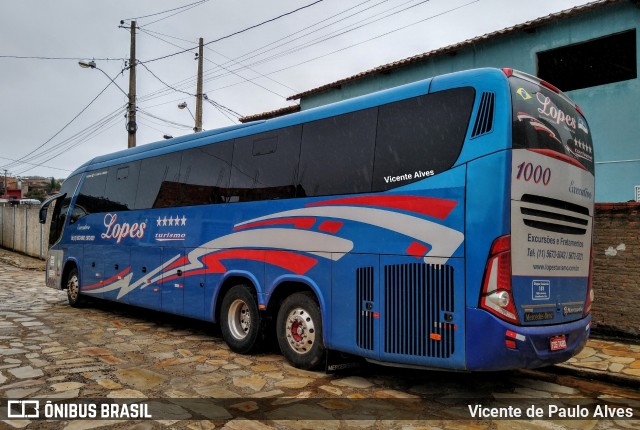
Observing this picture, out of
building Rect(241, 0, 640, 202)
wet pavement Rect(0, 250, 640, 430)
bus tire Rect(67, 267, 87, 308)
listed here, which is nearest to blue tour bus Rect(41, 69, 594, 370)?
wet pavement Rect(0, 250, 640, 430)

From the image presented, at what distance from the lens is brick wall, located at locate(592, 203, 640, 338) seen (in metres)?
8.09

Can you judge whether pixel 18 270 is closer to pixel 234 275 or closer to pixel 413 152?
pixel 234 275

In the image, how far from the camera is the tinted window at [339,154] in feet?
19.9

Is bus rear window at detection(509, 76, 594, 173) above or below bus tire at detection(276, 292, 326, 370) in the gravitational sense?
above

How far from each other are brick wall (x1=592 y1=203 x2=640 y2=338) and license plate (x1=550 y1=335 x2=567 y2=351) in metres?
3.75

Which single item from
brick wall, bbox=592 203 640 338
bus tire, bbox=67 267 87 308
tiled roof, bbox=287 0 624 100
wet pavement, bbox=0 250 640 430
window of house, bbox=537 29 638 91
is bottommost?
wet pavement, bbox=0 250 640 430

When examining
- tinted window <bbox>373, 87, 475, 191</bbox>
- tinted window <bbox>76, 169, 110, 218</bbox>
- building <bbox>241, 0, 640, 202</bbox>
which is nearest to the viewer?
tinted window <bbox>373, 87, 475, 191</bbox>

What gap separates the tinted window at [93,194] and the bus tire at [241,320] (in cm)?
489

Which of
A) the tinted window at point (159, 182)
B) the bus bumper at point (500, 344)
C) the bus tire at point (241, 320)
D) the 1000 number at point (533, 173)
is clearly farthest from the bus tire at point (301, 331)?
the tinted window at point (159, 182)

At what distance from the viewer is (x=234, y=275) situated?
766 centimetres

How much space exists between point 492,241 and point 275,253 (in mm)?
3171

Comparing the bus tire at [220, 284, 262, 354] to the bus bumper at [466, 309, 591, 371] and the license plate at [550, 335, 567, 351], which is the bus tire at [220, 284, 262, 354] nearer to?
the bus bumper at [466, 309, 591, 371]

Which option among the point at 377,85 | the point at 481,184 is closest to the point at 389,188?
the point at 481,184

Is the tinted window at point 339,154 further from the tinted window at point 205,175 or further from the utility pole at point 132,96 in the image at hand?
the utility pole at point 132,96
